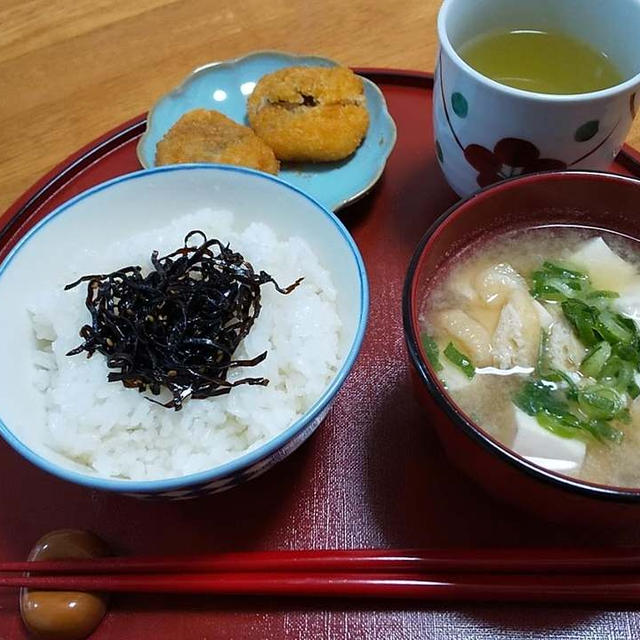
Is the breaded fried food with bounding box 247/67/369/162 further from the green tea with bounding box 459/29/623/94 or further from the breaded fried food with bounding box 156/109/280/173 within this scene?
the green tea with bounding box 459/29/623/94

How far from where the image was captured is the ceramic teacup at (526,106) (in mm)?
1432

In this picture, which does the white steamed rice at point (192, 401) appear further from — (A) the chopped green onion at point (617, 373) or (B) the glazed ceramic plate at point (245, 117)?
(A) the chopped green onion at point (617, 373)

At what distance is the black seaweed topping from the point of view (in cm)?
139

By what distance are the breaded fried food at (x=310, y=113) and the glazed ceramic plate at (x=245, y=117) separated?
3 cm

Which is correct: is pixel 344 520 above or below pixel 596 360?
below

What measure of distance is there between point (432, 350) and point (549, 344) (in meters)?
0.24

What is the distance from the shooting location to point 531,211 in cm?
147

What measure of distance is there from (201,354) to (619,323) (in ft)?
2.80

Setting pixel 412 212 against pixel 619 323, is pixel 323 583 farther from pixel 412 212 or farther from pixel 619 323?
pixel 412 212

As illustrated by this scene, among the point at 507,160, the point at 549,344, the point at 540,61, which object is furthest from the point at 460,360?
the point at 540,61

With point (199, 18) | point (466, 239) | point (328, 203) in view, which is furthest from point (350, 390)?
point (199, 18)

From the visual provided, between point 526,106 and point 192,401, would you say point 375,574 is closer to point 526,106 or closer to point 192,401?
point 192,401

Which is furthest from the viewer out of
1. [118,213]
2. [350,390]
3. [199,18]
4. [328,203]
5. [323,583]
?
[199,18]

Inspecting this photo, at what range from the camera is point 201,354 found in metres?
1.42
